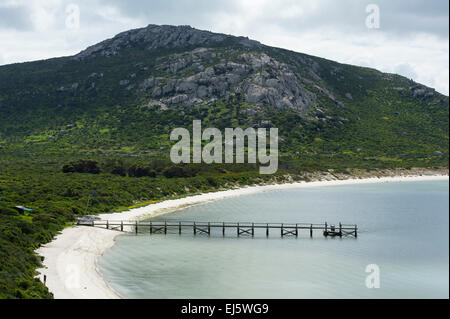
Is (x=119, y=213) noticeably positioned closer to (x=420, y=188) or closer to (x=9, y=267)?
(x=9, y=267)

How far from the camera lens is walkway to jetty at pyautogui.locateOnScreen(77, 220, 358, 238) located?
60.9 meters

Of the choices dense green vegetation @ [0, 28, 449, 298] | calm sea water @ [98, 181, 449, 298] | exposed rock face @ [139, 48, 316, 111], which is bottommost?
calm sea water @ [98, 181, 449, 298]

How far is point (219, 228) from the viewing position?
217ft

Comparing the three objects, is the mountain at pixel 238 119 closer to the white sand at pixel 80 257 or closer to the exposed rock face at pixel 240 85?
the exposed rock face at pixel 240 85

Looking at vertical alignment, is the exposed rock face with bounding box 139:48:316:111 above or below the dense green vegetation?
above

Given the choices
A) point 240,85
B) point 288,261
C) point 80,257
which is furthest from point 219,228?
point 240,85

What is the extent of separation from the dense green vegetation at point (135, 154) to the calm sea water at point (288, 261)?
9.33 m

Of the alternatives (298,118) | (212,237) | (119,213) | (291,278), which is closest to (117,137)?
(298,118)

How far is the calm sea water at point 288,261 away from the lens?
3738cm

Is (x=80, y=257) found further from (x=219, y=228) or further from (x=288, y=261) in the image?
(x=219, y=228)

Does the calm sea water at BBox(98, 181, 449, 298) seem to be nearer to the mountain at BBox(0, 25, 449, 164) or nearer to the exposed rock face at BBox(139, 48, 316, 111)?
the mountain at BBox(0, 25, 449, 164)

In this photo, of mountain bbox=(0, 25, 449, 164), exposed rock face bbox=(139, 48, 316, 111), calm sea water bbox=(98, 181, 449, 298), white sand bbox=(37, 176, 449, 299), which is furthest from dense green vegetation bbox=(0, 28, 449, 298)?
calm sea water bbox=(98, 181, 449, 298)

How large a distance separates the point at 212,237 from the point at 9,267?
95.9 feet

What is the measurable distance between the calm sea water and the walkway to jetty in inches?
54.7
